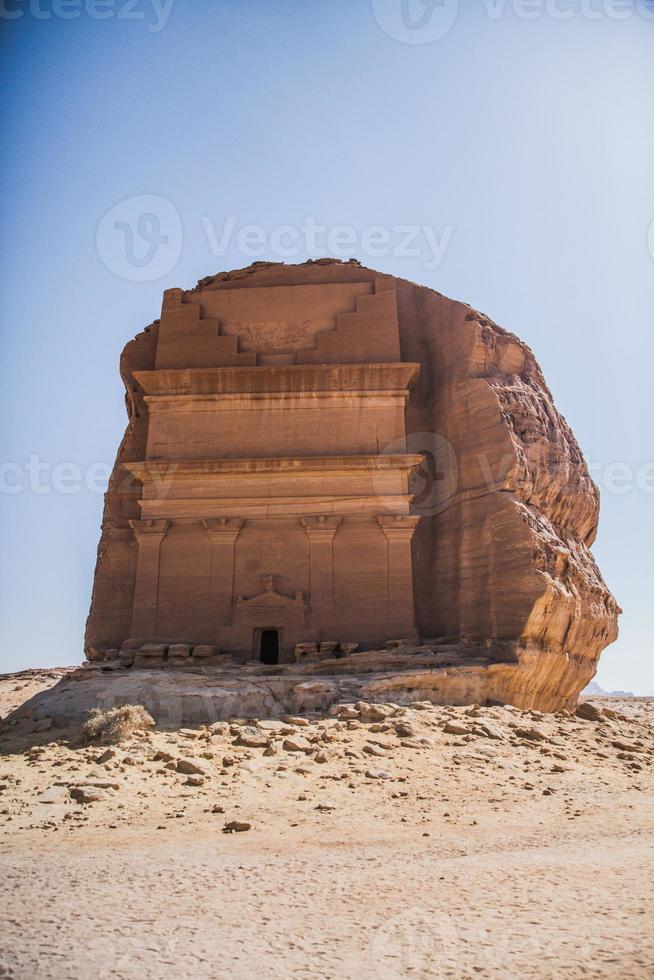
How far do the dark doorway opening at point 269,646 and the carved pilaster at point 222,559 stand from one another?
42.6 inches

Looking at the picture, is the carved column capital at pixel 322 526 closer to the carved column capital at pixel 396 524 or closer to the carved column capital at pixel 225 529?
the carved column capital at pixel 396 524

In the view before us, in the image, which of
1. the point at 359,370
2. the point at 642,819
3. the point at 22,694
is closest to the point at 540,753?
the point at 642,819

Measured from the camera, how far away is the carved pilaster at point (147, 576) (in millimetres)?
19062

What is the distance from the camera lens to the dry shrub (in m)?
12.4

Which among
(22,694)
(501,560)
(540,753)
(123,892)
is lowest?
(22,694)

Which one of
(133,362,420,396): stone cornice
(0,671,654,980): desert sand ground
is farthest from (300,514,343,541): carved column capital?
(0,671,654,980): desert sand ground

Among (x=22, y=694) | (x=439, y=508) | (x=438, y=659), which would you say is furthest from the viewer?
(x=22, y=694)

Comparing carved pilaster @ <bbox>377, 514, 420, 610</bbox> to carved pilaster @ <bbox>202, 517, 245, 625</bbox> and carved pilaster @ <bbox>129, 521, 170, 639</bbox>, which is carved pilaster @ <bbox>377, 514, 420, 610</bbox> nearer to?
carved pilaster @ <bbox>202, 517, 245, 625</bbox>

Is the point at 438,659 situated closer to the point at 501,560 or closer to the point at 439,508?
the point at 501,560

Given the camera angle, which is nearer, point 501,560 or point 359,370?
point 501,560

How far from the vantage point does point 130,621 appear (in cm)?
2048

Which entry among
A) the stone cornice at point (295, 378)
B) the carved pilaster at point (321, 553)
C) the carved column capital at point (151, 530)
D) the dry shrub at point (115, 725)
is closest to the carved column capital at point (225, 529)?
the carved column capital at point (151, 530)

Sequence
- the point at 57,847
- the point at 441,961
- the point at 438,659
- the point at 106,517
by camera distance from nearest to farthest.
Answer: the point at 441,961 → the point at 57,847 → the point at 438,659 → the point at 106,517

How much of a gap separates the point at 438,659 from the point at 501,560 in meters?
2.81
